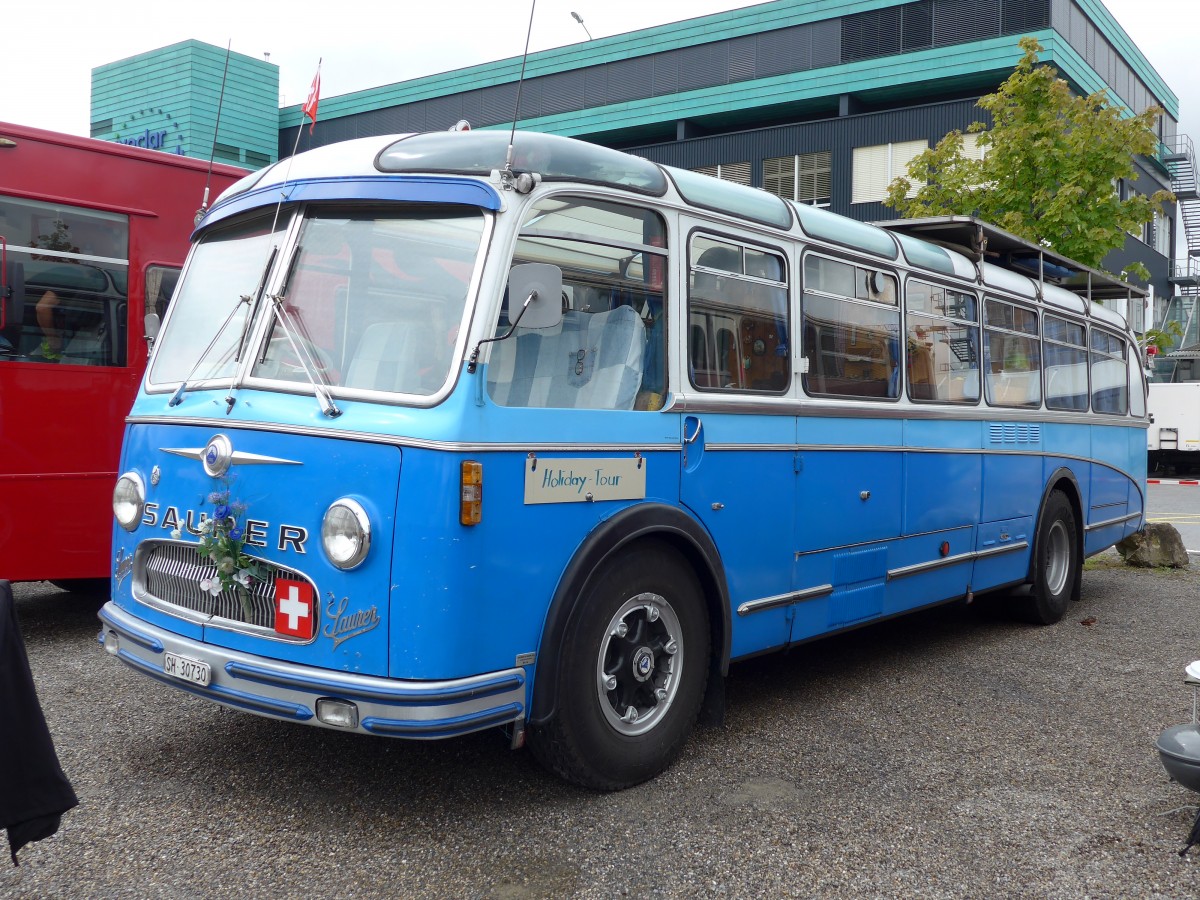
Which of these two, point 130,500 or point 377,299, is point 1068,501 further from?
point 130,500

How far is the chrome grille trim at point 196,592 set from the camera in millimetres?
4051

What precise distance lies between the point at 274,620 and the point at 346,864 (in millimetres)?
898

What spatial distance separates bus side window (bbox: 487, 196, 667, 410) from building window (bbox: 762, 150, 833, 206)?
28.5 m

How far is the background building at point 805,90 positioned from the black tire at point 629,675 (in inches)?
1026

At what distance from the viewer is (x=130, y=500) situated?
4621mm

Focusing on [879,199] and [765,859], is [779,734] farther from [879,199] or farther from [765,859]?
[879,199]

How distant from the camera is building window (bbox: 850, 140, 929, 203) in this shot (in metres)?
30.7

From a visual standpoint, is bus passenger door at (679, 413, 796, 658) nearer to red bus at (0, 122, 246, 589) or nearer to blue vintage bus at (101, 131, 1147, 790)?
blue vintage bus at (101, 131, 1147, 790)

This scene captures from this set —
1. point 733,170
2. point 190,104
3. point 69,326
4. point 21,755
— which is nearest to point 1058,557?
point 69,326

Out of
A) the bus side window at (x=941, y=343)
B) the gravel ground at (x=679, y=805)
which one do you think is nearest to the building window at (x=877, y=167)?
the bus side window at (x=941, y=343)

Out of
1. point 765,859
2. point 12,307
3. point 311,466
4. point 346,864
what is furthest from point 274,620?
point 12,307

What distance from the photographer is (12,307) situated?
656cm

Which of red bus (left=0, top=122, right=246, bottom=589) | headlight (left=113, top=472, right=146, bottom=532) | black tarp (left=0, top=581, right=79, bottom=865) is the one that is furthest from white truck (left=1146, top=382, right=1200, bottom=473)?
black tarp (left=0, top=581, right=79, bottom=865)

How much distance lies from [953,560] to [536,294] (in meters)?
4.27
